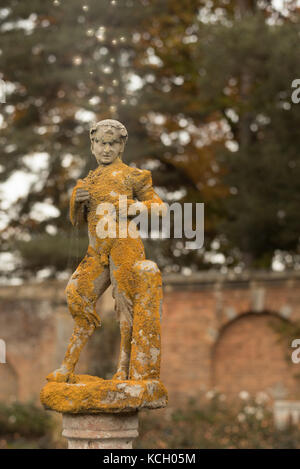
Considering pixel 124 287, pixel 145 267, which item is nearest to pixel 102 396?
pixel 124 287

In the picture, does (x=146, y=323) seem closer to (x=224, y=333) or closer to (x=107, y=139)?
(x=107, y=139)

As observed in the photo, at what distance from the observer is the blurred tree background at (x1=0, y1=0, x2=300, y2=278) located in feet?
47.2

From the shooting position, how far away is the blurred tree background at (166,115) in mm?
14391

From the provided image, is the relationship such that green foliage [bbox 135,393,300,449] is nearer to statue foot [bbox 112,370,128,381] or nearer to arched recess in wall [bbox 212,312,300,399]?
arched recess in wall [bbox 212,312,300,399]

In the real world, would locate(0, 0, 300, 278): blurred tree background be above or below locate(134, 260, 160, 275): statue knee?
above

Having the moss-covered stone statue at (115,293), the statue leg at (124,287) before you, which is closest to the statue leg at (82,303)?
the moss-covered stone statue at (115,293)

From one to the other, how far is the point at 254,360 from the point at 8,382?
5469mm

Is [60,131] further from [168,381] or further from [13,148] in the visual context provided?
[168,381]

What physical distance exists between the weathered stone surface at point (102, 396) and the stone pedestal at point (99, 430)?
0.10m

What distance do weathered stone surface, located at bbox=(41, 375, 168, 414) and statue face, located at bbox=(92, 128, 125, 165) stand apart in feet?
5.66

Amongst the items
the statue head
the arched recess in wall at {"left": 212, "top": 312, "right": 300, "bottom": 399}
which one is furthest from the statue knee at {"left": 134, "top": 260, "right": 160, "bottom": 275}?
the arched recess in wall at {"left": 212, "top": 312, "right": 300, "bottom": 399}

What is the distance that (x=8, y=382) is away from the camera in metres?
16.0

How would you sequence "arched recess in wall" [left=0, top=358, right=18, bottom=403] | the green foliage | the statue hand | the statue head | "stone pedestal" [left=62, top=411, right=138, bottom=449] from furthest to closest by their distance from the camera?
"arched recess in wall" [left=0, top=358, right=18, bottom=403] < the green foliage < the statue head < the statue hand < "stone pedestal" [left=62, top=411, right=138, bottom=449]

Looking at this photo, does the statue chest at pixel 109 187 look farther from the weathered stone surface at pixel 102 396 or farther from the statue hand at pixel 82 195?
the weathered stone surface at pixel 102 396
